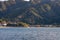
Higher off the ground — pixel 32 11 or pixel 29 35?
pixel 29 35

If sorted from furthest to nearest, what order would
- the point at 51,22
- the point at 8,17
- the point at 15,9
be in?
1. the point at 15,9
2. the point at 8,17
3. the point at 51,22

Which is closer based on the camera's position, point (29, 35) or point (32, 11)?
point (29, 35)

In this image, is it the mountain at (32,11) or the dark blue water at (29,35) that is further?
the mountain at (32,11)

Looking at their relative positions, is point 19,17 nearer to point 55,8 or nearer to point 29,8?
point 29,8

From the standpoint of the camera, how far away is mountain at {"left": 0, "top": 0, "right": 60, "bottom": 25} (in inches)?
5389

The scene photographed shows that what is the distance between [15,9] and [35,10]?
44.9 feet

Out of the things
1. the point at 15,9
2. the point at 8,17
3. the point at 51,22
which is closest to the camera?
the point at 51,22

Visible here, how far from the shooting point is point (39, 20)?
13688cm

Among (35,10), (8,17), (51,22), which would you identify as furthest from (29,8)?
(51,22)

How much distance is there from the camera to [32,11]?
150m

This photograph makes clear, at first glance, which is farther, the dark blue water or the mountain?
the mountain

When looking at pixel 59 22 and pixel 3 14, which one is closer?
pixel 59 22

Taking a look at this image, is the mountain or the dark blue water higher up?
the dark blue water

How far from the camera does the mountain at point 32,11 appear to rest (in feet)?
449
